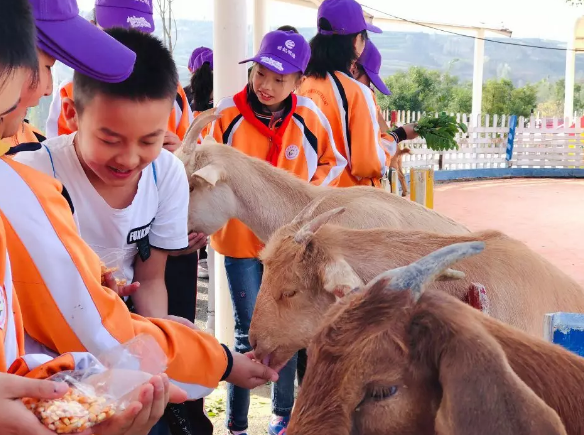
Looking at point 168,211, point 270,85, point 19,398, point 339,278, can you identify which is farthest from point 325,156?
point 19,398

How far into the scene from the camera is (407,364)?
1.73 metres

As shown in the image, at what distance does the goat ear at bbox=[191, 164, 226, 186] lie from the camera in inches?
156

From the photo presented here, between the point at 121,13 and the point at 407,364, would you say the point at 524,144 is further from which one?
the point at 407,364

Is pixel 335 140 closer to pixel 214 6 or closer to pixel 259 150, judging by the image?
pixel 259 150

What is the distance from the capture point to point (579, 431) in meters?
1.70

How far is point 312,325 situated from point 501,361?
4.77ft

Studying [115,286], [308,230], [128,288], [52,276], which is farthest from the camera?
[308,230]

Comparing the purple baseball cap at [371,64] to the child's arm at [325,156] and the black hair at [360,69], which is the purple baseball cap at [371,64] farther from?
the child's arm at [325,156]

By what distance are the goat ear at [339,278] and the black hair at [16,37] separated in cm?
153

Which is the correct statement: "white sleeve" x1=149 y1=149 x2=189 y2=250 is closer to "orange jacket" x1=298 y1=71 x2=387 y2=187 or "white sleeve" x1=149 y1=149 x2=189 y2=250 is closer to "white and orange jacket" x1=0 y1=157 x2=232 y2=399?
"white and orange jacket" x1=0 y1=157 x2=232 y2=399

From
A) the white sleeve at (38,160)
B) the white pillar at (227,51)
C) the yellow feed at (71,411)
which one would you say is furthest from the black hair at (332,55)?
the yellow feed at (71,411)

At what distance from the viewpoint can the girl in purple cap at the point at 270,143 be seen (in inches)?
166

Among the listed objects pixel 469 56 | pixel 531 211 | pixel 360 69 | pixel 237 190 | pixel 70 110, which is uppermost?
pixel 469 56

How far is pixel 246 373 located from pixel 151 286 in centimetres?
57
